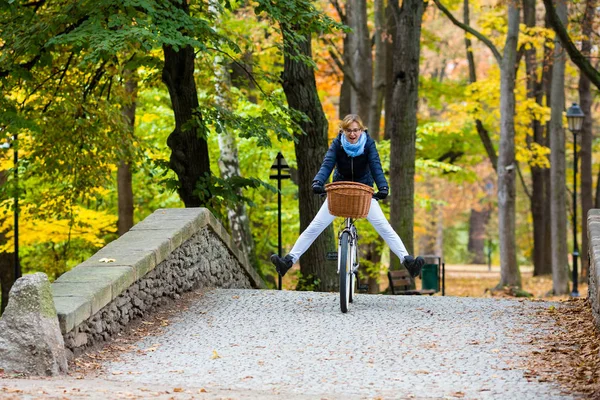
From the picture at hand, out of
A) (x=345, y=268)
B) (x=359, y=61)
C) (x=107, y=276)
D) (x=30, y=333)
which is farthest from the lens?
(x=359, y=61)

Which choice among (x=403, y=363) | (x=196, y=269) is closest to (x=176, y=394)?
(x=403, y=363)

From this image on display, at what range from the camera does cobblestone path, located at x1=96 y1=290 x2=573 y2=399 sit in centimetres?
744

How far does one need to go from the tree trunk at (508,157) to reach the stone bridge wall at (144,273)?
1209 cm

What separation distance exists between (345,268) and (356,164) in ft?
3.80

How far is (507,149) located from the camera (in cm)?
2439

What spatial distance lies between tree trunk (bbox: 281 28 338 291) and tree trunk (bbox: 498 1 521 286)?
10.1m

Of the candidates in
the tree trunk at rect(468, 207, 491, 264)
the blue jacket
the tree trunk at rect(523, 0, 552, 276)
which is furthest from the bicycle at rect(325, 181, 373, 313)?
the tree trunk at rect(468, 207, 491, 264)

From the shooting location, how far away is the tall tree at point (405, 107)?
56.7 feet

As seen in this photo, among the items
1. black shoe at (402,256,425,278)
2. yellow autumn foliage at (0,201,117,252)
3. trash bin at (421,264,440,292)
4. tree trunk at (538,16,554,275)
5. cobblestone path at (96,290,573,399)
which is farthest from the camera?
tree trunk at (538,16,554,275)

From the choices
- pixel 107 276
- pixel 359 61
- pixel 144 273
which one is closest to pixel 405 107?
pixel 359 61

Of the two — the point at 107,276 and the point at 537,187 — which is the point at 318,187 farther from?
the point at 537,187

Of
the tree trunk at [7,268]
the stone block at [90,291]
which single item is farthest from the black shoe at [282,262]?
the tree trunk at [7,268]

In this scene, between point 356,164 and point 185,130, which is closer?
point 356,164

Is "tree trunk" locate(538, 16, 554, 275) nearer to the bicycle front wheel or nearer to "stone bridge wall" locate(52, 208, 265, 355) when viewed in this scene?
"stone bridge wall" locate(52, 208, 265, 355)
